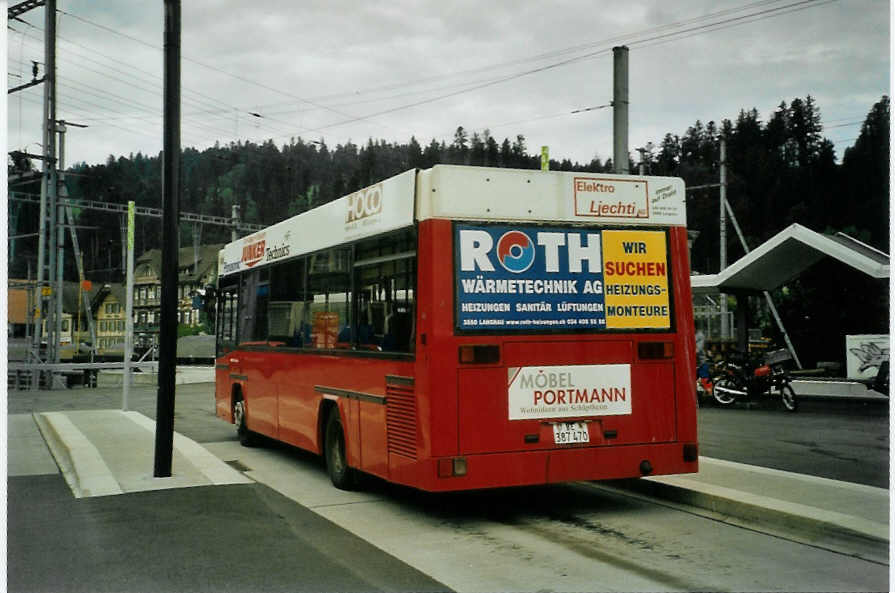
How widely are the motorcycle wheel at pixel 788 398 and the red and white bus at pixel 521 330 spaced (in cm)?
1263

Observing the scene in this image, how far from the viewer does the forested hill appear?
79.6 ft

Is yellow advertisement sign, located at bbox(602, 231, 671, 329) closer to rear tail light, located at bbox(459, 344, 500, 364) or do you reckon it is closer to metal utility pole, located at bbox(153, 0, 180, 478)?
rear tail light, located at bbox(459, 344, 500, 364)

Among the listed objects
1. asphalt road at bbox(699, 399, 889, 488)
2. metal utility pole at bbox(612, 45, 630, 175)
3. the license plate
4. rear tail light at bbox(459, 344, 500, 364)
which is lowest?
asphalt road at bbox(699, 399, 889, 488)

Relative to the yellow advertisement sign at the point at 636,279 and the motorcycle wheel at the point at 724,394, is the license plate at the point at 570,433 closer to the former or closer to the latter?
the yellow advertisement sign at the point at 636,279

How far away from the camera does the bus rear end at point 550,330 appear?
26.2 feet

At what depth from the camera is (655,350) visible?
8.65m

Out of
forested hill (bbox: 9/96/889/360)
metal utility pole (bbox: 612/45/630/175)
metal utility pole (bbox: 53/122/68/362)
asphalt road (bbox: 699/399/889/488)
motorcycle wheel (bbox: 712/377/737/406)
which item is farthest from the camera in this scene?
metal utility pole (bbox: 53/122/68/362)

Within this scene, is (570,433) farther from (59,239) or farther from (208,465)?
(59,239)

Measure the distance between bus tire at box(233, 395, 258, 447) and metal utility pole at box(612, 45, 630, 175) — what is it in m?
6.73

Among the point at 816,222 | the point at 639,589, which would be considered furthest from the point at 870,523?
the point at 816,222

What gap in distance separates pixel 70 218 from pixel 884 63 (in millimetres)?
36689

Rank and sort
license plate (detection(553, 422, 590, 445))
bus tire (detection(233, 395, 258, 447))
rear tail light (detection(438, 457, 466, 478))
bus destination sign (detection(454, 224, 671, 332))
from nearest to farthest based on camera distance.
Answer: rear tail light (detection(438, 457, 466, 478)), bus destination sign (detection(454, 224, 671, 332)), license plate (detection(553, 422, 590, 445)), bus tire (detection(233, 395, 258, 447))

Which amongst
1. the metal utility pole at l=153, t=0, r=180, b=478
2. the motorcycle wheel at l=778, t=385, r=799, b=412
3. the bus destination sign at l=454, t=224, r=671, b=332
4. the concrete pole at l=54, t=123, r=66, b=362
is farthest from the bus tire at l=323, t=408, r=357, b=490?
the concrete pole at l=54, t=123, r=66, b=362

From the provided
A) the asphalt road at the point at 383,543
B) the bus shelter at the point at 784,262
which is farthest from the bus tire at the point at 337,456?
the bus shelter at the point at 784,262
